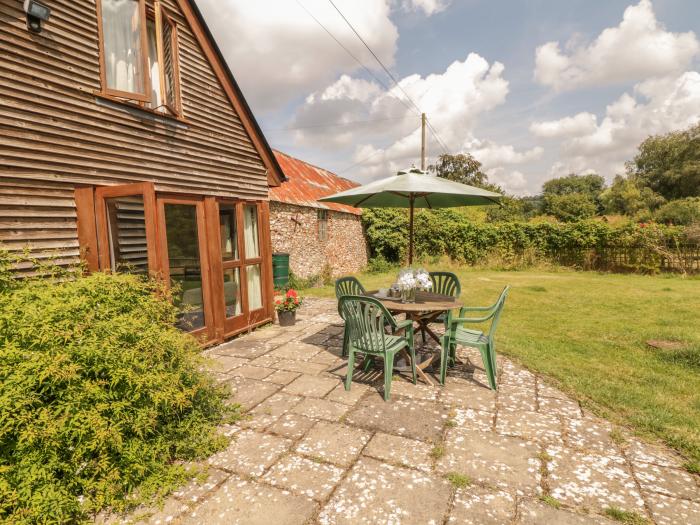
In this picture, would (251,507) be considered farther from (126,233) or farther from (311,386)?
(126,233)

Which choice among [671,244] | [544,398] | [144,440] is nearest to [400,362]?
[544,398]

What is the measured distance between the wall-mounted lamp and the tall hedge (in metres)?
13.1

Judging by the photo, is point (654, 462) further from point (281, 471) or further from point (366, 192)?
point (366, 192)

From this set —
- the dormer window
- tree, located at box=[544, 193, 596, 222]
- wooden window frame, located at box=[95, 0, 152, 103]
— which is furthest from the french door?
tree, located at box=[544, 193, 596, 222]

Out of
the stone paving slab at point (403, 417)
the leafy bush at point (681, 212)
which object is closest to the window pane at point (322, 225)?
the stone paving slab at point (403, 417)

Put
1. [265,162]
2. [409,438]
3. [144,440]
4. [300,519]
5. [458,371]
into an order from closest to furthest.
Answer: [300,519] < [144,440] < [409,438] < [458,371] < [265,162]

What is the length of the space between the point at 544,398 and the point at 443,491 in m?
1.84

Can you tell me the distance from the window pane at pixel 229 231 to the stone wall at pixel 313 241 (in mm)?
4579

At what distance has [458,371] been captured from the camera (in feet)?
14.0

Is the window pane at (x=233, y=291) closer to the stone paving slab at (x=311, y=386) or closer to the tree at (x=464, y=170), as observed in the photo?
the stone paving slab at (x=311, y=386)

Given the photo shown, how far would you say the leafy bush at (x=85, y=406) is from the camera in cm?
197

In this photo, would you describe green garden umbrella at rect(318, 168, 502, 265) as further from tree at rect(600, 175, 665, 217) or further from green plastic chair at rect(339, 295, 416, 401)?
tree at rect(600, 175, 665, 217)

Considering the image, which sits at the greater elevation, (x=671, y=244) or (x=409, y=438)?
(x=671, y=244)

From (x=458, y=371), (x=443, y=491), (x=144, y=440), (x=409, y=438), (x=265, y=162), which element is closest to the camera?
(x=443, y=491)
